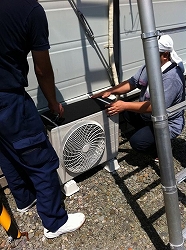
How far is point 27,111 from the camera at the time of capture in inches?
78.5

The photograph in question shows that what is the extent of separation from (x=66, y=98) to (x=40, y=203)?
127 centimetres

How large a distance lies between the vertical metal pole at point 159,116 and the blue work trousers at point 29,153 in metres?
0.89

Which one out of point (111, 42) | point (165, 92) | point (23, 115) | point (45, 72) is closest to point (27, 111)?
point (23, 115)

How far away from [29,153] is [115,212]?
1.12 meters

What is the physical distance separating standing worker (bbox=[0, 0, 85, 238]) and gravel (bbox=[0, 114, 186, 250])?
0.13m

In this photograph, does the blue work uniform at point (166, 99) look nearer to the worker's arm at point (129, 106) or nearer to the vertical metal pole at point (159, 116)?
the worker's arm at point (129, 106)

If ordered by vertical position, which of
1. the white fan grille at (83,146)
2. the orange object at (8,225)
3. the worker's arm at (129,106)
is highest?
the worker's arm at (129,106)

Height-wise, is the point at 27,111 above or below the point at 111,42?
below

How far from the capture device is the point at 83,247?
7.75 ft

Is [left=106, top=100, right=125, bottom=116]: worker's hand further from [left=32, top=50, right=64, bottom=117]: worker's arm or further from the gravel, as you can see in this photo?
the gravel

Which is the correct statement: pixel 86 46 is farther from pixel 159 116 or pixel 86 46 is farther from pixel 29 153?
pixel 159 116

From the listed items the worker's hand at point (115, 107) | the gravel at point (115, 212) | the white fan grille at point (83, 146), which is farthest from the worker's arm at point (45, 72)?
the gravel at point (115, 212)

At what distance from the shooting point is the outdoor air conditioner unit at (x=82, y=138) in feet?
8.33

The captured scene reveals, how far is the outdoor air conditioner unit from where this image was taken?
2539mm
